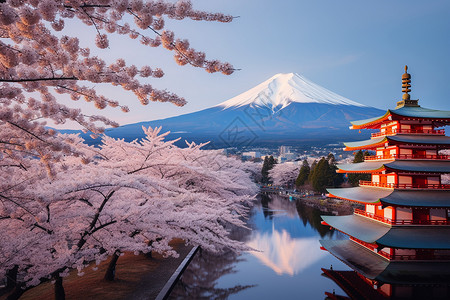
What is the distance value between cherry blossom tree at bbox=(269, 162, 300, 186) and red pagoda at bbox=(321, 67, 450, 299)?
36790mm

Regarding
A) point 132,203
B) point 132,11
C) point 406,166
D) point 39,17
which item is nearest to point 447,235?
point 406,166

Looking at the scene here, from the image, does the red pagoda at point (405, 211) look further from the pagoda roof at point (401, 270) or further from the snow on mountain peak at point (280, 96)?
the snow on mountain peak at point (280, 96)

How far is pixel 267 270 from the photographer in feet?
38.7

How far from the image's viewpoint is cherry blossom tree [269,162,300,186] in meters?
47.7

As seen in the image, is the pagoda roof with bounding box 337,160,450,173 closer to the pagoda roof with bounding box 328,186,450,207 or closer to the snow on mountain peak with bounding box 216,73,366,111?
the pagoda roof with bounding box 328,186,450,207

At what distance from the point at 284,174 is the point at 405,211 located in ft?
127

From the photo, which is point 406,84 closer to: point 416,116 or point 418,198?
point 416,116

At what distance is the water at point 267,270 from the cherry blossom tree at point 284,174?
94.6ft

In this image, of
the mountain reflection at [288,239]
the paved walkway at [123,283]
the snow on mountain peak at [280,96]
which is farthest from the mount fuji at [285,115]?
the paved walkway at [123,283]

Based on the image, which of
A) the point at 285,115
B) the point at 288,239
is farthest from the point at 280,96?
the point at 288,239

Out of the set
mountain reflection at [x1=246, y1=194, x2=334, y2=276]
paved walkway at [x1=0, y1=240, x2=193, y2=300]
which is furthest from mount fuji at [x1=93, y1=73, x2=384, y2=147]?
paved walkway at [x1=0, y1=240, x2=193, y2=300]

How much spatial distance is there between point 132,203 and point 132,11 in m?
4.43

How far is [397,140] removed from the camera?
941 cm

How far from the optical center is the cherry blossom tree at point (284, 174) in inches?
1879
